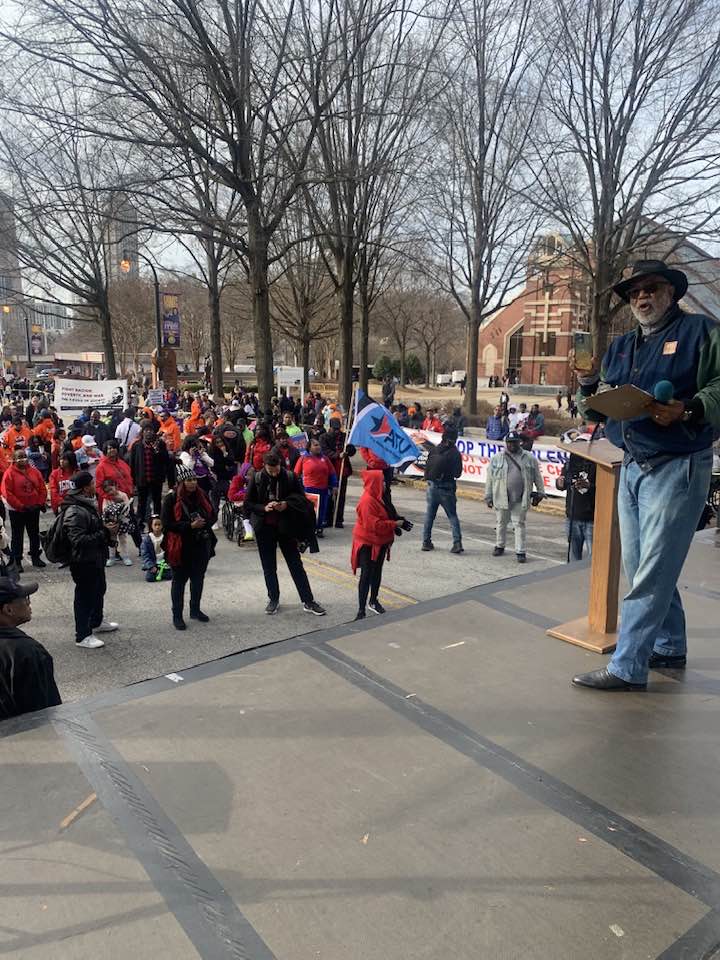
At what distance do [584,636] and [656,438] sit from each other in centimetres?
125

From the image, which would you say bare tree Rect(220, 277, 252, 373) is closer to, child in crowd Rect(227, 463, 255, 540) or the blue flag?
child in crowd Rect(227, 463, 255, 540)

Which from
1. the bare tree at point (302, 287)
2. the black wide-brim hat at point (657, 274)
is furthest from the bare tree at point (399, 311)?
the black wide-brim hat at point (657, 274)

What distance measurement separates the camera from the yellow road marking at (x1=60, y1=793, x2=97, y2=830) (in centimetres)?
214

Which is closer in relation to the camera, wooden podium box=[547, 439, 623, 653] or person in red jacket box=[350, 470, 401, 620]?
wooden podium box=[547, 439, 623, 653]

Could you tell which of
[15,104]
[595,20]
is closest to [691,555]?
[15,104]

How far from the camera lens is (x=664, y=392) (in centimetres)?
255

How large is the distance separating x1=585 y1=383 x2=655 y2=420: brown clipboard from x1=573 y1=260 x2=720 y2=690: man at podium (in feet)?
0.10

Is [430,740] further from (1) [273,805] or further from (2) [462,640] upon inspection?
(2) [462,640]

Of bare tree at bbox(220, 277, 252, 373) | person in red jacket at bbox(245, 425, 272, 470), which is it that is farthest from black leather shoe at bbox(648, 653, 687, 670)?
bare tree at bbox(220, 277, 252, 373)

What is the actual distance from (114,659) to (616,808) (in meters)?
5.50

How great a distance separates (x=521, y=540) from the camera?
10.3 metres

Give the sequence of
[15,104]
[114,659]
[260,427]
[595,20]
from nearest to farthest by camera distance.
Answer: [114,659], [260,427], [15,104], [595,20]

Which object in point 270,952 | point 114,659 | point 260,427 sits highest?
point 260,427

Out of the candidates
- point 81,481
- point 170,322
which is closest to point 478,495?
point 81,481
